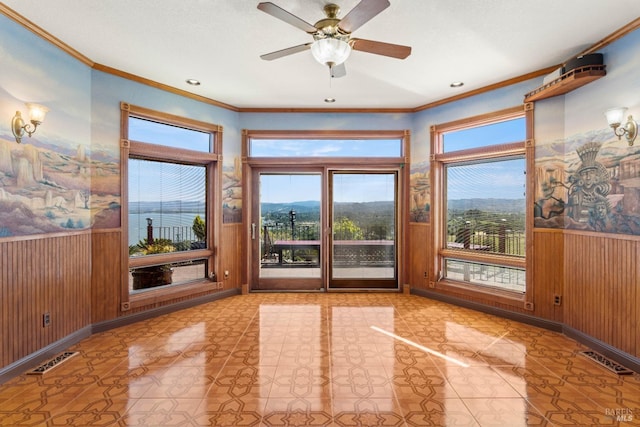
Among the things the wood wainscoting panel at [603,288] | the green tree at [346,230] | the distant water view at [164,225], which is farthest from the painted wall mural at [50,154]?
the wood wainscoting panel at [603,288]

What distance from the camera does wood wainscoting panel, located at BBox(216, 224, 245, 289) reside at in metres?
4.88

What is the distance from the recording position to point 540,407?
2195 mm

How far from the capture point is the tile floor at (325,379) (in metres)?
2.11

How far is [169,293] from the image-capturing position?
4254mm

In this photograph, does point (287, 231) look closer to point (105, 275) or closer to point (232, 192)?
point (232, 192)

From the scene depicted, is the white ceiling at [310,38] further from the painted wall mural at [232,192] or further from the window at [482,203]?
the painted wall mural at [232,192]

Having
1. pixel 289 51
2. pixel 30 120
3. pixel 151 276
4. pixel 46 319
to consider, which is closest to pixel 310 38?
pixel 289 51

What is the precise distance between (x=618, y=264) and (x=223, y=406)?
12.4 ft

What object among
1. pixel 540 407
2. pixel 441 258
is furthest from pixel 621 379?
pixel 441 258

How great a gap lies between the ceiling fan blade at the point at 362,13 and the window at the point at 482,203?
9.38ft

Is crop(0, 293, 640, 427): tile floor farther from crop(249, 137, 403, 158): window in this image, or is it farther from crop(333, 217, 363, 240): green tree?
crop(249, 137, 403, 158): window

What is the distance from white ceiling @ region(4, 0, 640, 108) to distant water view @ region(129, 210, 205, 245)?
1.84 m

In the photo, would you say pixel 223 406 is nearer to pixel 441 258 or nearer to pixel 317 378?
pixel 317 378

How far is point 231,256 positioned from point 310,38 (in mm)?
3471
